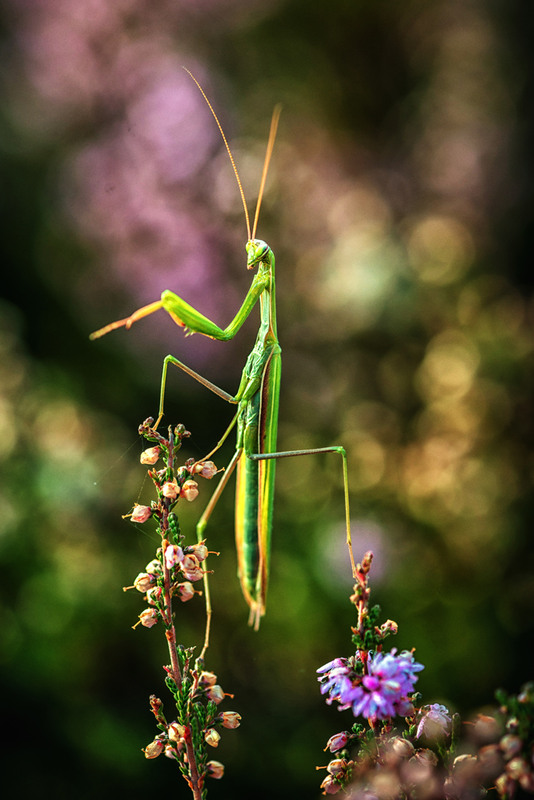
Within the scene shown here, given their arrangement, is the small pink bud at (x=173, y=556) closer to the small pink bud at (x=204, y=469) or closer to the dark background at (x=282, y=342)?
the small pink bud at (x=204, y=469)

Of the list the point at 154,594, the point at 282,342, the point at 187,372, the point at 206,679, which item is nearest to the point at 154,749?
the point at 206,679

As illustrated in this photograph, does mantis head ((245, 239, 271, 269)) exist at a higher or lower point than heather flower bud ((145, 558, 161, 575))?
higher

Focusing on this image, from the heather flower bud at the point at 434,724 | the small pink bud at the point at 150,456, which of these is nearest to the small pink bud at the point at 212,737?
the heather flower bud at the point at 434,724

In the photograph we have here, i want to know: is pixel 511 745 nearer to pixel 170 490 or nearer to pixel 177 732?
pixel 177 732

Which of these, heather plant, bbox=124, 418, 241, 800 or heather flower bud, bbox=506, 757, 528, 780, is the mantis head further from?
heather flower bud, bbox=506, 757, 528, 780

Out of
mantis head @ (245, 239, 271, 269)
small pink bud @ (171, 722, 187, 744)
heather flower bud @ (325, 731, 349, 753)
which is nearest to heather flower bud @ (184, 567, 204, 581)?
small pink bud @ (171, 722, 187, 744)

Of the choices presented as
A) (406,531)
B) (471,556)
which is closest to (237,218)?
(406,531)
